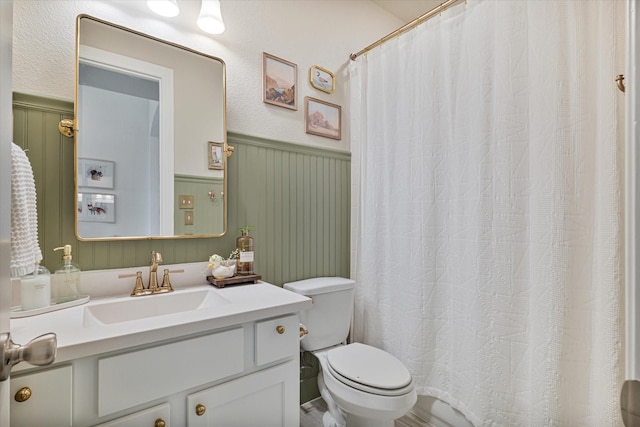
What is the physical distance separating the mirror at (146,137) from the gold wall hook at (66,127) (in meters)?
0.02

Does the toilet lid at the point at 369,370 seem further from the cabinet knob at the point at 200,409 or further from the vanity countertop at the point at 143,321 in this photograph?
the cabinet knob at the point at 200,409

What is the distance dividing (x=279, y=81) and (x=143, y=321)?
1.36 meters

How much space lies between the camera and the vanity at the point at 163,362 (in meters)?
0.76

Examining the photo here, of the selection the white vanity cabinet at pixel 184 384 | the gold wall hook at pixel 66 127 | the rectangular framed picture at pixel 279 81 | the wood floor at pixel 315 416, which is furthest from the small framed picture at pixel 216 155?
the wood floor at pixel 315 416

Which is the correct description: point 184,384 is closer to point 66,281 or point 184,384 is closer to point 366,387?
point 66,281

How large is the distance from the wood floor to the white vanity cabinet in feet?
1.96

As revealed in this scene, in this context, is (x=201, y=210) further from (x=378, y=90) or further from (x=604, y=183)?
(x=604, y=183)

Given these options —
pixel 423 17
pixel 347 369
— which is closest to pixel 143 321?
pixel 347 369

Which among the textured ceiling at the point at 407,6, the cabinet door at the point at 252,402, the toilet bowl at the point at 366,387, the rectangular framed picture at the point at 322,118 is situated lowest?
the toilet bowl at the point at 366,387

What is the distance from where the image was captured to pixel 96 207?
47.3 inches

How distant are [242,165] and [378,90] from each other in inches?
36.6

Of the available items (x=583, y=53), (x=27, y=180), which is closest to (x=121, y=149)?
(x=27, y=180)

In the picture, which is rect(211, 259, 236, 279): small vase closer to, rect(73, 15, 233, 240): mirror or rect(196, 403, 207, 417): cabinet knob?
rect(73, 15, 233, 240): mirror

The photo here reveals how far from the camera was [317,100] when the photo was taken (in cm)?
189
